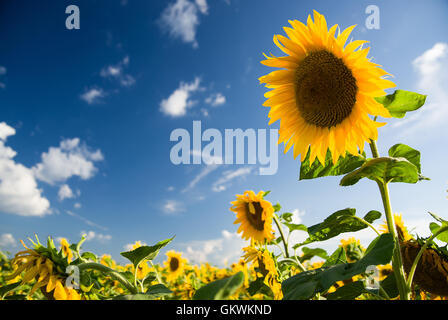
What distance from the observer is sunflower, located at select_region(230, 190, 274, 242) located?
12.3ft

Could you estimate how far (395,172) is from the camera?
1338mm

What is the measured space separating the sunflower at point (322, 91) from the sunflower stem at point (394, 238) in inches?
9.5

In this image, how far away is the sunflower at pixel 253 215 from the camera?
3757 mm

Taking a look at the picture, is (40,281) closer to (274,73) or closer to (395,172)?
(395,172)

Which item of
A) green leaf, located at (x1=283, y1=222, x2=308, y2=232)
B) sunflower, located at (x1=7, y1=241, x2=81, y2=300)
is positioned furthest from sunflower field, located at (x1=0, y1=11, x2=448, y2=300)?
green leaf, located at (x1=283, y1=222, x2=308, y2=232)

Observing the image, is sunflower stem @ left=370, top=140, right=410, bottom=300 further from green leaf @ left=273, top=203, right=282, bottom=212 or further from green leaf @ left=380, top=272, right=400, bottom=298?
green leaf @ left=273, top=203, right=282, bottom=212

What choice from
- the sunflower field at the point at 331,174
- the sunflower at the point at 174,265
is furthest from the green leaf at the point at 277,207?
the sunflower at the point at 174,265

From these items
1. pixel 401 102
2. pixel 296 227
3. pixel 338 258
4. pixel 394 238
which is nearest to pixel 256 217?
pixel 296 227

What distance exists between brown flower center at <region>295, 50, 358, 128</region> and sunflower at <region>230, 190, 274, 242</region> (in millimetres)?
1833

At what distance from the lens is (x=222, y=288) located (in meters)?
0.50

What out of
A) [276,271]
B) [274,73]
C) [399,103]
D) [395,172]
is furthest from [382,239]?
[274,73]
